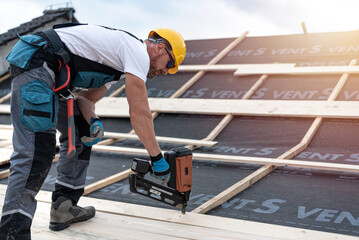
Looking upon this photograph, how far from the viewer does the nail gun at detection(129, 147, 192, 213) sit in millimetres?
2486

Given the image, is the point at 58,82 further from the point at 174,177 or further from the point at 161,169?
the point at 174,177

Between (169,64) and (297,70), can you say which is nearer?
(169,64)

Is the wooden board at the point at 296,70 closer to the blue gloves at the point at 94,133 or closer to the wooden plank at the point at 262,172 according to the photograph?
the wooden plank at the point at 262,172

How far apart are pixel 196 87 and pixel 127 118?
4.29ft

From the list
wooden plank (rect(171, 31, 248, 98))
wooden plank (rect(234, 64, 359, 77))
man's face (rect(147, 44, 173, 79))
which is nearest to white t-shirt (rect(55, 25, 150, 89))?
man's face (rect(147, 44, 173, 79))

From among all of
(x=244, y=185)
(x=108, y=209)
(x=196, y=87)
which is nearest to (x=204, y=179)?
(x=244, y=185)

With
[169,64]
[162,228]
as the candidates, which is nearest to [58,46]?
[169,64]

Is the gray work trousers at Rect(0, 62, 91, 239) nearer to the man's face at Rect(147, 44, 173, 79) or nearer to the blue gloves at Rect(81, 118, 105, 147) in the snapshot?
the blue gloves at Rect(81, 118, 105, 147)

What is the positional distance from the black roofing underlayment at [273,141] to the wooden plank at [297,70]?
83 mm

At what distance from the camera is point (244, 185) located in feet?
10.8

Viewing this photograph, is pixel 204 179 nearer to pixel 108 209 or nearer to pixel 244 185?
pixel 244 185

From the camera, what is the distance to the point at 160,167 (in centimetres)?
230

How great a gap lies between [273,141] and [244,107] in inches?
33.4

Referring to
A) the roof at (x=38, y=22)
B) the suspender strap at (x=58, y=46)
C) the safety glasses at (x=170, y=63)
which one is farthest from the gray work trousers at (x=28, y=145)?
the roof at (x=38, y=22)
